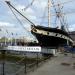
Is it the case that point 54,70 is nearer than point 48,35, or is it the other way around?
point 54,70

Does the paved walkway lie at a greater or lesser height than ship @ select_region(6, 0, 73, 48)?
lesser

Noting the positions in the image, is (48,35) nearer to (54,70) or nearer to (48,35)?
(48,35)

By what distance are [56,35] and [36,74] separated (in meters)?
29.0

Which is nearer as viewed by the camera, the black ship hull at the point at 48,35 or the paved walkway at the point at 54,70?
the paved walkway at the point at 54,70

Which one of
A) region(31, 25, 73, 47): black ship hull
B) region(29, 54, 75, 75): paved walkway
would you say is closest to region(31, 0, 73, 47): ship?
A: region(31, 25, 73, 47): black ship hull

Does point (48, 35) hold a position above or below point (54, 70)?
above

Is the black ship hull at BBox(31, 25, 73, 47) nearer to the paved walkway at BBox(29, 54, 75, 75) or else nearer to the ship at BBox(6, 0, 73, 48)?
the ship at BBox(6, 0, 73, 48)

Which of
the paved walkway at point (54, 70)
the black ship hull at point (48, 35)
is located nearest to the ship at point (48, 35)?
the black ship hull at point (48, 35)

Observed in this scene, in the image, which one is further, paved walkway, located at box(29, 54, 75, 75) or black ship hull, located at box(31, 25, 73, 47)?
black ship hull, located at box(31, 25, 73, 47)

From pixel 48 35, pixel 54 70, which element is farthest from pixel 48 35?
pixel 54 70

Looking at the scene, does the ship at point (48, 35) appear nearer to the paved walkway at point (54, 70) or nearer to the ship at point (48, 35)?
the ship at point (48, 35)

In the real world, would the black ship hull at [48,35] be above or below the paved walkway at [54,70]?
above

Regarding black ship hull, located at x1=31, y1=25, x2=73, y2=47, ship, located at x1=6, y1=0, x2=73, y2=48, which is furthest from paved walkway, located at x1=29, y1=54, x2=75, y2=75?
black ship hull, located at x1=31, y1=25, x2=73, y2=47

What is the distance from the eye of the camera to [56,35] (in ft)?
143
